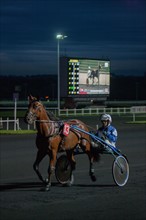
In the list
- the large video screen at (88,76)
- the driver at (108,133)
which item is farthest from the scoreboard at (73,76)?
the driver at (108,133)

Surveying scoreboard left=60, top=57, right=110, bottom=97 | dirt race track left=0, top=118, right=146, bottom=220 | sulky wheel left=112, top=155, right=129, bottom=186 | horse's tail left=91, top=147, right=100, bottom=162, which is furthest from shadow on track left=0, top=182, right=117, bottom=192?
scoreboard left=60, top=57, right=110, bottom=97

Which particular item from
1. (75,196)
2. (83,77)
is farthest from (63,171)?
(83,77)

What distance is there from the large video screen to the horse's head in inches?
1719

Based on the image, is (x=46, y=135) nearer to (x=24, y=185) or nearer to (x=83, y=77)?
(x=24, y=185)

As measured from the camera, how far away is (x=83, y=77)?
56.2 m

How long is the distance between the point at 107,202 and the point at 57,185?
243cm

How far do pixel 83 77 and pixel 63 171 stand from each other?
4384cm

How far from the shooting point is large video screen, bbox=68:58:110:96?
5588 cm

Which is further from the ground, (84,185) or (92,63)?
(92,63)

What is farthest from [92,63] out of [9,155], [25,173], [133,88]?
[133,88]

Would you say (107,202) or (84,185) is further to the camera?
(84,185)

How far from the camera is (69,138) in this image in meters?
12.3

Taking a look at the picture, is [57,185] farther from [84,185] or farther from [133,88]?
[133,88]

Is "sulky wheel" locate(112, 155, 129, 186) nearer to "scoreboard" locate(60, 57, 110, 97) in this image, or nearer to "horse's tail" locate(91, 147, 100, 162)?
"horse's tail" locate(91, 147, 100, 162)
